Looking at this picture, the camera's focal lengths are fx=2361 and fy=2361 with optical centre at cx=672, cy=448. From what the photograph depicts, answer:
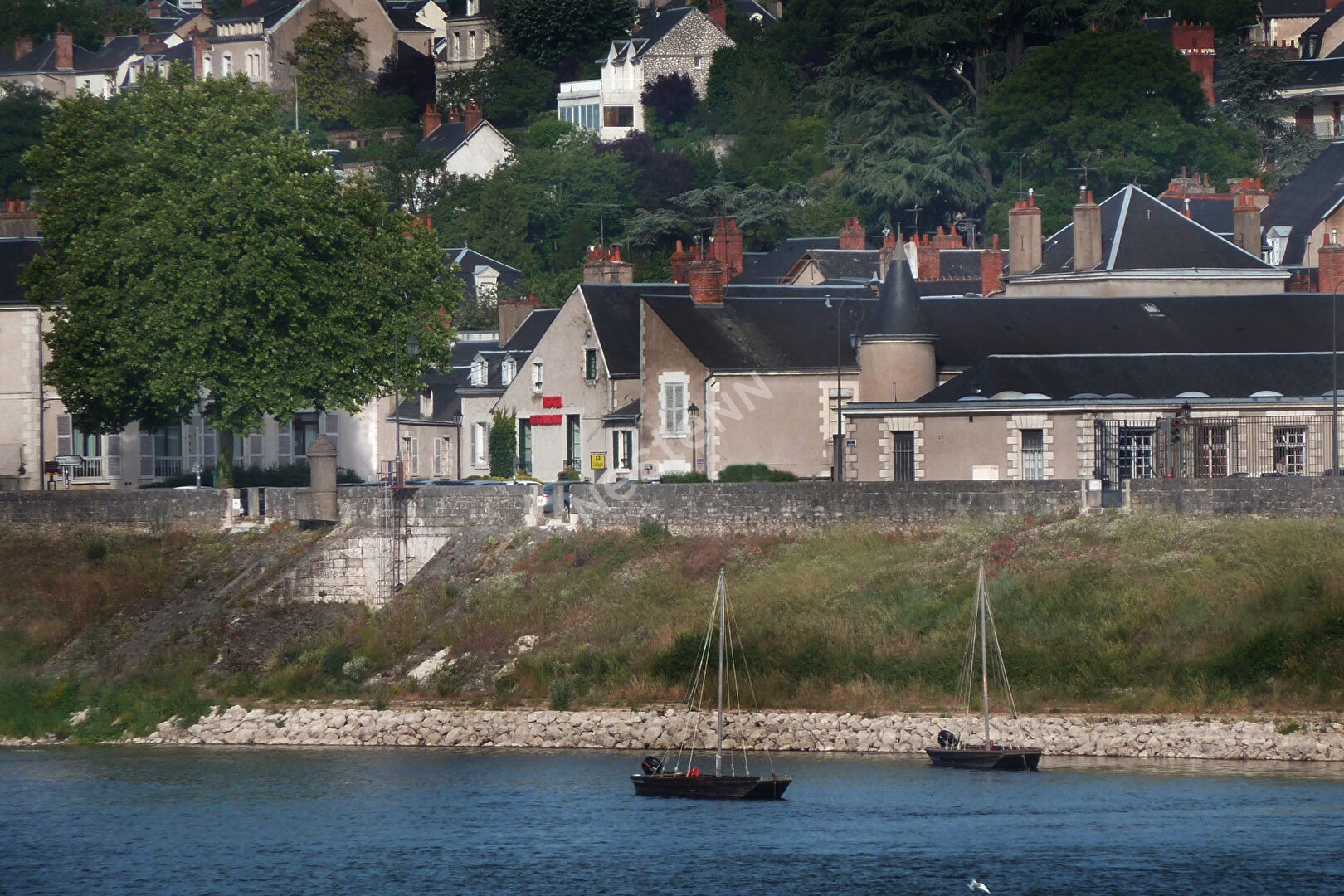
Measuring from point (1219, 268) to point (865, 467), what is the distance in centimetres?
1514

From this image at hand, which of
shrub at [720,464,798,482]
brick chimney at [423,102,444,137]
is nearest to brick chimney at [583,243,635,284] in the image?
shrub at [720,464,798,482]

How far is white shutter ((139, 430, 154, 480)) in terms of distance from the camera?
73.1 m

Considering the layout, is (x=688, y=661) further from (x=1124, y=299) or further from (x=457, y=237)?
(x=457, y=237)

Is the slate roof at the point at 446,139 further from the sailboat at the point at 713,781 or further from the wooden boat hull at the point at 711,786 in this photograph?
the wooden boat hull at the point at 711,786

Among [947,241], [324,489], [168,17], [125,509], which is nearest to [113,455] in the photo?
[125,509]

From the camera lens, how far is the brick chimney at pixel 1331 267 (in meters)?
67.2

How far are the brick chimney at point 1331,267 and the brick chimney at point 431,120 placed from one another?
227ft

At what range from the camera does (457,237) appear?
109 meters

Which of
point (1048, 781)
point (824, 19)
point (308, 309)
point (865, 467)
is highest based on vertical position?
point (824, 19)

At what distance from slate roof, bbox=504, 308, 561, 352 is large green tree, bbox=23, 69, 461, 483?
18.3ft

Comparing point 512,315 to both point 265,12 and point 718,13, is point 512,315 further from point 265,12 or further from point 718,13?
point 265,12

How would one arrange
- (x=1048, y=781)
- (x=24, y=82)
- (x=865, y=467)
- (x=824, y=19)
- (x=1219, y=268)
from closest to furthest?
(x=1048, y=781) → (x=865, y=467) → (x=1219, y=268) → (x=824, y=19) → (x=24, y=82)

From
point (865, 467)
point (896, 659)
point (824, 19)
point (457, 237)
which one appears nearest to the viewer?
point (896, 659)

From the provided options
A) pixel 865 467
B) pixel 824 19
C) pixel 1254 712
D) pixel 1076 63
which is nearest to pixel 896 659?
pixel 1254 712
